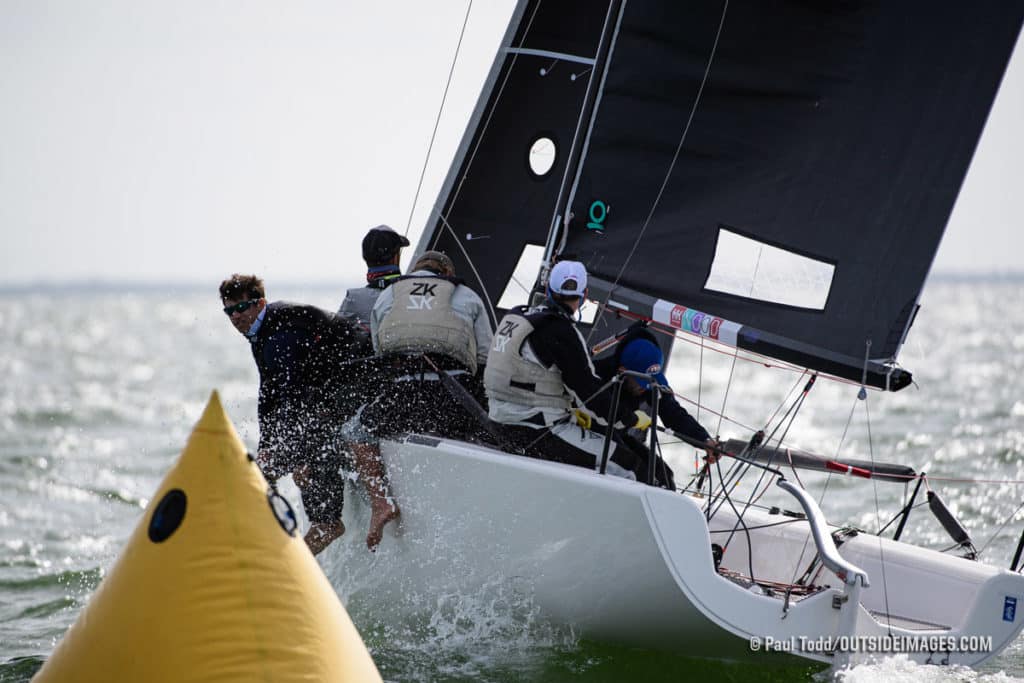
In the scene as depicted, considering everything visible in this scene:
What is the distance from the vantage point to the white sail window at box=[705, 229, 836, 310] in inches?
183

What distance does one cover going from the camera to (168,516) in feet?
9.70

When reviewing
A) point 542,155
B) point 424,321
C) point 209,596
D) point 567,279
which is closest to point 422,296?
point 424,321

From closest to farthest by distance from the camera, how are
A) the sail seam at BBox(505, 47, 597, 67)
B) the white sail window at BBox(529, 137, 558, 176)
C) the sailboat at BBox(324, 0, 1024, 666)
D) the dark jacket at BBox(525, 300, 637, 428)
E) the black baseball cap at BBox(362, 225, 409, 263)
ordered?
the sailboat at BBox(324, 0, 1024, 666)
the dark jacket at BBox(525, 300, 637, 428)
the black baseball cap at BBox(362, 225, 409, 263)
the sail seam at BBox(505, 47, 597, 67)
the white sail window at BBox(529, 137, 558, 176)

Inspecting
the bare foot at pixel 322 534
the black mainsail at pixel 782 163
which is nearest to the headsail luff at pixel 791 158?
the black mainsail at pixel 782 163

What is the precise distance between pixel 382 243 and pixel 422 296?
49 cm

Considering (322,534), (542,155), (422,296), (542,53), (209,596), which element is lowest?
(322,534)

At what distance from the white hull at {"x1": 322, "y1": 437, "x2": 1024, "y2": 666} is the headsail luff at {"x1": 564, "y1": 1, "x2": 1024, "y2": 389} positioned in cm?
84

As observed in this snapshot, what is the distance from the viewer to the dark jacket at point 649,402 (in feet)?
13.6

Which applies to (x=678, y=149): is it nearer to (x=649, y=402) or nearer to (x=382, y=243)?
(x=649, y=402)

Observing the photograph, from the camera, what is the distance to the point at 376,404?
4.76 meters

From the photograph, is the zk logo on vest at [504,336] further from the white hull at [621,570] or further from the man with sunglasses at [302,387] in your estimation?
the man with sunglasses at [302,387]

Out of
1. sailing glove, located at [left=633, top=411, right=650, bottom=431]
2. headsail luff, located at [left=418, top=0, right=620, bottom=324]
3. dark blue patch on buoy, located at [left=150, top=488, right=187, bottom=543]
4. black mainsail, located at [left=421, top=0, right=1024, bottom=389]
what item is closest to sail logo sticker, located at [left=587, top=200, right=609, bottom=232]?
black mainsail, located at [left=421, top=0, right=1024, bottom=389]

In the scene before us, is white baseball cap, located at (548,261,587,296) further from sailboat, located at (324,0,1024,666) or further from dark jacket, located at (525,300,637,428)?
sailboat, located at (324,0,1024,666)

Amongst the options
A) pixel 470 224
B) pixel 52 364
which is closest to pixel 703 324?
pixel 470 224
